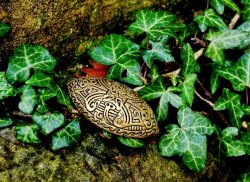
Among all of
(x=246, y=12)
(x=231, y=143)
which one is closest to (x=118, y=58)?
(x=231, y=143)

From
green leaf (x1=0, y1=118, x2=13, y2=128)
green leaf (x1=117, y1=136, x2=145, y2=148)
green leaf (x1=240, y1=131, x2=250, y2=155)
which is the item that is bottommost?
green leaf (x1=240, y1=131, x2=250, y2=155)

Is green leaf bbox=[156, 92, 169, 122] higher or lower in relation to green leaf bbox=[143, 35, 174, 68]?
lower

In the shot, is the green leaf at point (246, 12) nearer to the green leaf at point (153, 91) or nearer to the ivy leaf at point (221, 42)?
the ivy leaf at point (221, 42)

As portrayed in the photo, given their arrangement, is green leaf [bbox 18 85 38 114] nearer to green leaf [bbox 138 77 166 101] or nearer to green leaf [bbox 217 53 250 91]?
green leaf [bbox 138 77 166 101]

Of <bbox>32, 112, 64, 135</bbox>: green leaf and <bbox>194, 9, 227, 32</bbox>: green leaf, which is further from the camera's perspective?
<bbox>194, 9, 227, 32</bbox>: green leaf

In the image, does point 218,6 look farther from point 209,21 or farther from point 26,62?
point 26,62

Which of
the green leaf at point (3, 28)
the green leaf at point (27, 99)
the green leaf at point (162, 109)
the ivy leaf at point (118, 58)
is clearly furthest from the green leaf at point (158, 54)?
the green leaf at point (3, 28)

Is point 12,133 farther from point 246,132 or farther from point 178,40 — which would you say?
point 246,132

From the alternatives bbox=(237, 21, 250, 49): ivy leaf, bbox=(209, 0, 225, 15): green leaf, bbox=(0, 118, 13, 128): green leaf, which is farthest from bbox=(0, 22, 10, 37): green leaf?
bbox=(237, 21, 250, 49): ivy leaf
